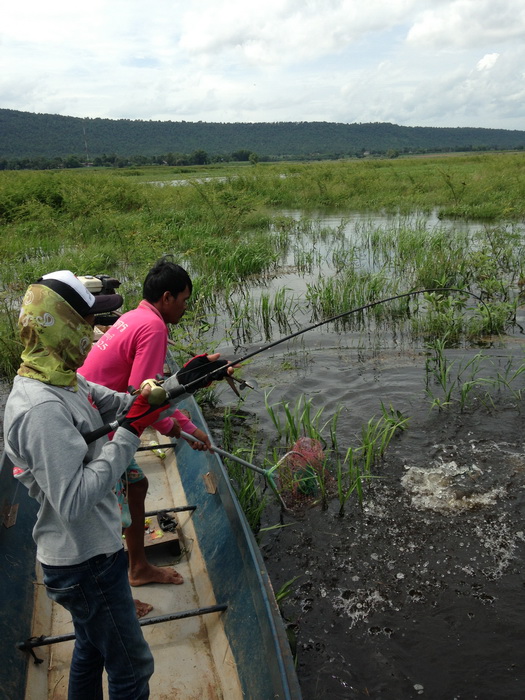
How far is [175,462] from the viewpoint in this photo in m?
4.36

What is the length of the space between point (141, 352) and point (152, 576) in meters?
1.36

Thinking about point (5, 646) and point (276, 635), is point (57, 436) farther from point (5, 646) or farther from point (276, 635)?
point (5, 646)

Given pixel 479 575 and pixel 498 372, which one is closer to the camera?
pixel 479 575

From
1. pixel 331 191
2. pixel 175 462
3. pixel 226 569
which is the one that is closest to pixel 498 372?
pixel 175 462

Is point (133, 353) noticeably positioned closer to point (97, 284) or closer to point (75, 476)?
point (75, 476)

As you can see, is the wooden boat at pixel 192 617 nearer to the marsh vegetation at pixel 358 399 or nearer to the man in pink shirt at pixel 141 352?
the man in pink shirt at pixel 141 352

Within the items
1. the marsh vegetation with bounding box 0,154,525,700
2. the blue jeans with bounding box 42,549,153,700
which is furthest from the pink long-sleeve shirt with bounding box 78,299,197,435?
the marsh vegetation with bounding box 0,154,525,700

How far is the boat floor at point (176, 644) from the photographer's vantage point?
8.36 ft

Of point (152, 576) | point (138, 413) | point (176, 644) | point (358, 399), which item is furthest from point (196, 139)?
point (138, 413)

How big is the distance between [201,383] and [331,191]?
75.4 feet

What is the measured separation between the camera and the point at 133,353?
2738mm

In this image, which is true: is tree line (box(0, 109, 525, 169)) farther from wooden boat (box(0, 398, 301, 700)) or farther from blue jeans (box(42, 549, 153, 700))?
blue jeans (box(42, 549, 153, 700))

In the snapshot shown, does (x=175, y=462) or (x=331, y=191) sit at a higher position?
(x=331, y=191)

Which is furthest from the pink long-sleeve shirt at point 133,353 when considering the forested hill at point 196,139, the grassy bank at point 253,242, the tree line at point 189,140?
the forested hill at point 196,139
